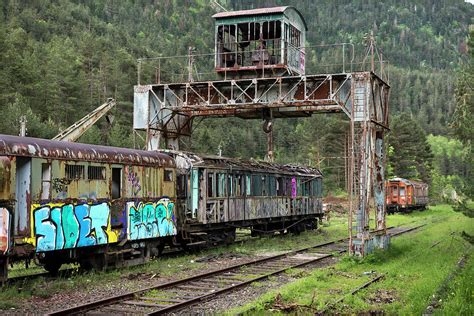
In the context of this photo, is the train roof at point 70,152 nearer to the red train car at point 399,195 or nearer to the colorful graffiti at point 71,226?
the colorful graffiti at point 71,226

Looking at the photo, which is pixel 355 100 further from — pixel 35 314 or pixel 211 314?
pixel 35 314

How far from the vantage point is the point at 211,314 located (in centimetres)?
1066

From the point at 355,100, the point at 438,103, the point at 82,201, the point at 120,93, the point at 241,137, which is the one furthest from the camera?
the point at 438,103

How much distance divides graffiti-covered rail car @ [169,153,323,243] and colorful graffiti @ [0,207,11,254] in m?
8.49

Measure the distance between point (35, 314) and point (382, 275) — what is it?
8.79 metres

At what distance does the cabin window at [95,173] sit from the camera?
15.9 meters

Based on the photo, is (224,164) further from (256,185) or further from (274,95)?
(274,95)

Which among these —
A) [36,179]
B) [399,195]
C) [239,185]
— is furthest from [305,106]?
[399,195]

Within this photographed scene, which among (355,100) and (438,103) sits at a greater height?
(438,103)

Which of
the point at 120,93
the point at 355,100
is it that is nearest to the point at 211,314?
the point at 355,100

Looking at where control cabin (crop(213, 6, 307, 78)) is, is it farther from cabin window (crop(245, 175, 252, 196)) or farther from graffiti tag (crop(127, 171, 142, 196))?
graffiti tag (crop(127, 171, 142, 196))

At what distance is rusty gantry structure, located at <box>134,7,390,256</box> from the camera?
20828mm

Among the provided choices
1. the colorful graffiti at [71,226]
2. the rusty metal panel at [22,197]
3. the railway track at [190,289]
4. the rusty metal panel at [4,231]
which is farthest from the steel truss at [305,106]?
the rusty metal panel at [4,231]

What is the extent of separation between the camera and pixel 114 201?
16.8m
